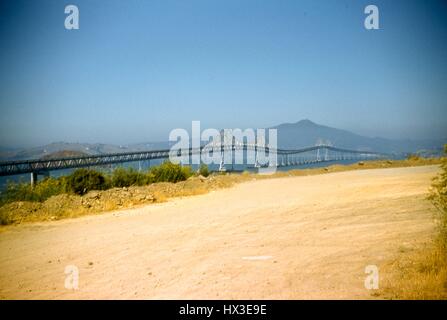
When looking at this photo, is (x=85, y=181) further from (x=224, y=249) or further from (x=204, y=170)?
(x=224, y=249)

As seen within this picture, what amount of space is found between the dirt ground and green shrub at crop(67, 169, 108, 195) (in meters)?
6.84

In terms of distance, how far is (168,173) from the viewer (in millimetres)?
26312

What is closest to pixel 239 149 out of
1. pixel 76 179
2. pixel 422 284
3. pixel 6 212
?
pixel 76 179

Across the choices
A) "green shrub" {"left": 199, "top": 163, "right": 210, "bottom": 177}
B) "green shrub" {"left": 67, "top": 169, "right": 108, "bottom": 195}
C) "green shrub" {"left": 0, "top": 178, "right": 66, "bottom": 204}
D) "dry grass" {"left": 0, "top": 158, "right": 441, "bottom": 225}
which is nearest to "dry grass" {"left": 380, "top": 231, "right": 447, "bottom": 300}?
"dry grass" {"left": 0, "top": 158, "right": 441, "bottom": 225}

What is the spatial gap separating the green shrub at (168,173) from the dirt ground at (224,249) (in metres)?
11.1

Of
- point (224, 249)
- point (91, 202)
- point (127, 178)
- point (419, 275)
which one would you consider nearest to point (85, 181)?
point (127, 178)

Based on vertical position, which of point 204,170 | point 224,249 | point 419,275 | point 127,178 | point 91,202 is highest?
point 419,275

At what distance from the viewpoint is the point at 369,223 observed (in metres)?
10.4

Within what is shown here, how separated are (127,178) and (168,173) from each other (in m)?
3.20

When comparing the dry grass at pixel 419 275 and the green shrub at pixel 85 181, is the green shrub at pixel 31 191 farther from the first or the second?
the dry grass at pixel 419 275

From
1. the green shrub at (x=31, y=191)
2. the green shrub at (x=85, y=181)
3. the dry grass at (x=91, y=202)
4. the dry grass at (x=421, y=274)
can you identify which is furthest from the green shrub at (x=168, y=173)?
the dry grass at (x=421, y=274)

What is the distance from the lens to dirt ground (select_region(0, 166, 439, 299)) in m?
6.72
